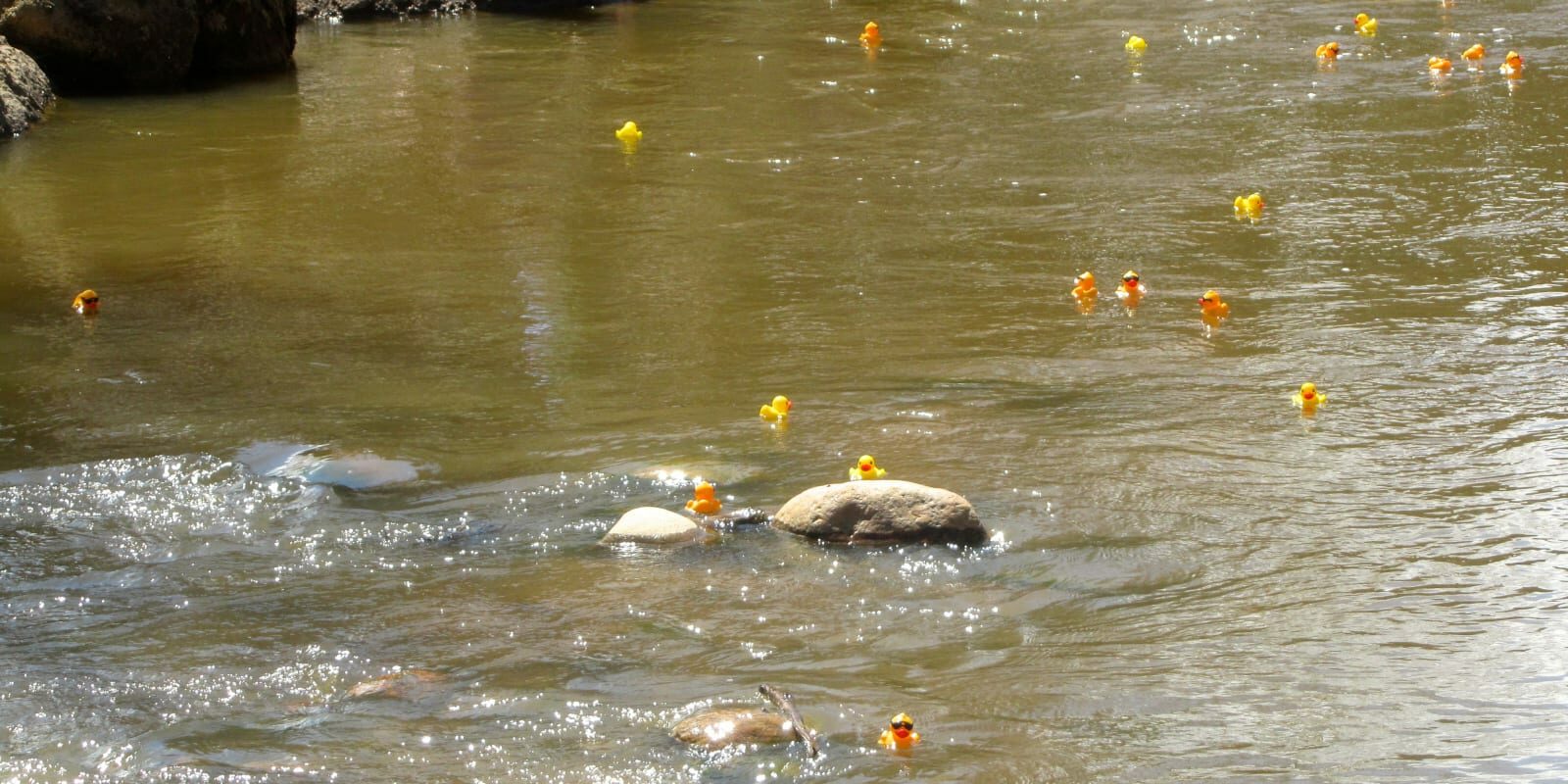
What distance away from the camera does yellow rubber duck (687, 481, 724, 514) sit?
5863 millimetres

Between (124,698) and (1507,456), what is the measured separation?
4817 mm

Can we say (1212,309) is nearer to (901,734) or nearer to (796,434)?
(796,434)

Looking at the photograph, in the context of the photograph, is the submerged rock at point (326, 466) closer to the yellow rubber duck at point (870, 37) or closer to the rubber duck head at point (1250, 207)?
the rubber duck head at point (1250, 207)

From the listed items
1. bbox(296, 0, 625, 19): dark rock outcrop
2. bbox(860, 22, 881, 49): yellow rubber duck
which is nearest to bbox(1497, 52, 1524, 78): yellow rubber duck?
bbox(860, 22, 881, 49): yellow rubber duck

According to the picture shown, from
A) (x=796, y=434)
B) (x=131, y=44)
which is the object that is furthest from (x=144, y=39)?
(x=796, y=434)

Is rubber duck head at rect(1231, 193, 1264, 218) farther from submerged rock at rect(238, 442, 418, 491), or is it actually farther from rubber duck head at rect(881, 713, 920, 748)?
rubber duck head at rect(881, 713, 920, 748)

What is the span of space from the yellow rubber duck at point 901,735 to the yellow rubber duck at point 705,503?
164 cm

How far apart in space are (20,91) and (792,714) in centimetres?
1073

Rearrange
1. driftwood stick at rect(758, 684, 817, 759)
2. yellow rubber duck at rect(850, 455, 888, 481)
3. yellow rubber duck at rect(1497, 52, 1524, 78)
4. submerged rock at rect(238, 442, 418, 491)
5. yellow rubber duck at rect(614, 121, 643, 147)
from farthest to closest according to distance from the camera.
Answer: yellow rubber duck at rect(1497, 52, 1524, 78) → yellow rubber duck at rect(614, 121, 643, 147) → submerged rock at rect(238, 442, 418, 491) → yellow rubber duck at rect(850, 455, 888, 481) → driftwood stick at rect(758, 684, 817, 759)

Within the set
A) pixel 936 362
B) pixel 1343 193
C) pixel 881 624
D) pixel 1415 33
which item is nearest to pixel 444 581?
pixel 881 624

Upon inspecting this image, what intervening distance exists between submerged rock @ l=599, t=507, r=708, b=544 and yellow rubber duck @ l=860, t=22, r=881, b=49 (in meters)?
10.5

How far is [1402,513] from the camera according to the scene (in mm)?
5641

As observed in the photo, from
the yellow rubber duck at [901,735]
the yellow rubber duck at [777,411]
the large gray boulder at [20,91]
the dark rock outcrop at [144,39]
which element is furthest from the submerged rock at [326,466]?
the dark rock outcrop at [144,39]

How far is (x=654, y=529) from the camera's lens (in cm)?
566
